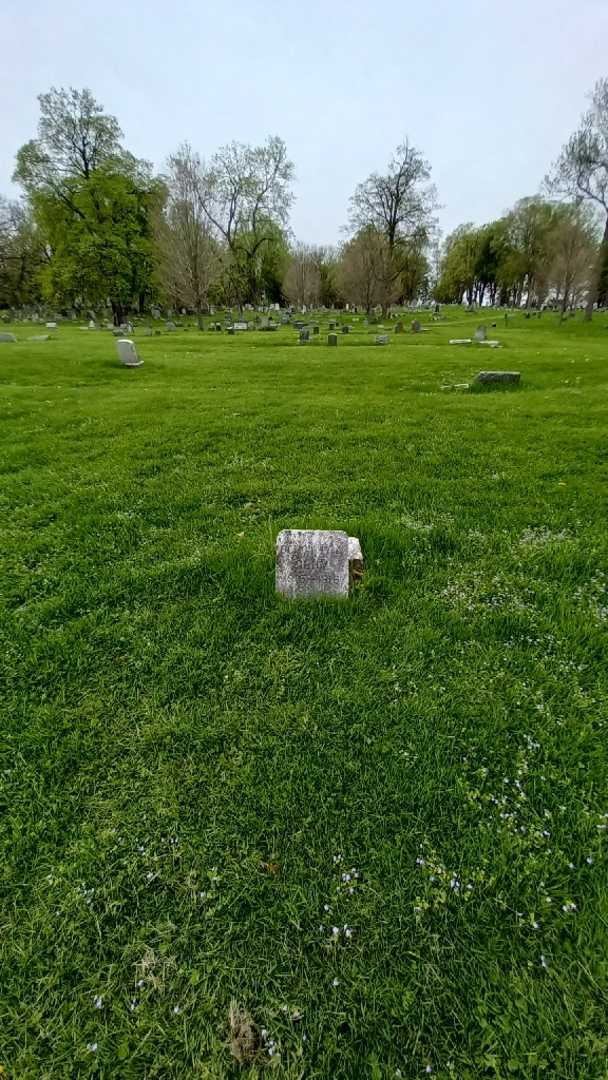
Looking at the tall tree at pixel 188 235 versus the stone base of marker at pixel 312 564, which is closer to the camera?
the stone base of marker at pixel 312 564

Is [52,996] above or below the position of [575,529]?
below

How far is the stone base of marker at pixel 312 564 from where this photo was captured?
333 cm

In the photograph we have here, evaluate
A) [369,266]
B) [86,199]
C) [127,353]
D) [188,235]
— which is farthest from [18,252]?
[127,353]

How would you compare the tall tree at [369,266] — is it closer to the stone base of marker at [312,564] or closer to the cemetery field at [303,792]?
the cemetery field at [303,792]

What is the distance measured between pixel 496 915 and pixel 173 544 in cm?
342

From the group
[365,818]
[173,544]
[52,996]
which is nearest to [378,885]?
[365,818]

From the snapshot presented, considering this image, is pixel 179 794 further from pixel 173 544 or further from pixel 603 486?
pixel 603 486

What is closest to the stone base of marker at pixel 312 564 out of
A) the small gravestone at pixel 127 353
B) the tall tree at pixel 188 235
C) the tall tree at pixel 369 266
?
the small gravestone at pixel 127 353

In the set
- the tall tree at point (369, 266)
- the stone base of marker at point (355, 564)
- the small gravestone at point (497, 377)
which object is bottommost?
the stone base of marker at point (355, 564)

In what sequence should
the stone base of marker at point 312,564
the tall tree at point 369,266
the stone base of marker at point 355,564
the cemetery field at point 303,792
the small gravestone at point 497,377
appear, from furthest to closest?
the tall tree at point 369,266, the small gravestone at point 497,377, the stone base of marker at point 355,564, the stone base of marker at point 312,564, the cemetery field at point 303,792

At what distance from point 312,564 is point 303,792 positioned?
158 cm

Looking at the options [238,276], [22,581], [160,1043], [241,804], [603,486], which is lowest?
[160,1043]

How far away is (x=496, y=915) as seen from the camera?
1704mm

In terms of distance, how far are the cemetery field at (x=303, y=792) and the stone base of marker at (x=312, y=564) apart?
0.17 meters
